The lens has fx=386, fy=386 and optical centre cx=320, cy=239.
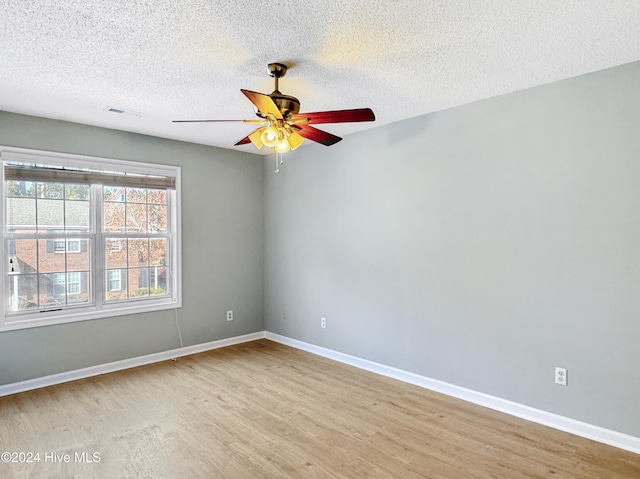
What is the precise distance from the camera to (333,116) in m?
2.47

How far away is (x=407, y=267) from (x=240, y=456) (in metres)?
2.22

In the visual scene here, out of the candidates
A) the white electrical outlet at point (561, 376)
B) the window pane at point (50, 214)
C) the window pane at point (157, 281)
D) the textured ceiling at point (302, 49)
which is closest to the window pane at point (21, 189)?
the window pane at point (50, 214)

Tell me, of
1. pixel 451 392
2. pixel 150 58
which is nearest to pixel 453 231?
pixel 451 392

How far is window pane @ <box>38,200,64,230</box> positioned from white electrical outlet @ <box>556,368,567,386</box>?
4.61 meters

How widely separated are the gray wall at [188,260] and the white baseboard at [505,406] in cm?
151

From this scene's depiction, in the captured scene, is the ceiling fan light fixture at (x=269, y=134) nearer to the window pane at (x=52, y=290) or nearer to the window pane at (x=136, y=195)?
the window pane at (x=136, y=195)

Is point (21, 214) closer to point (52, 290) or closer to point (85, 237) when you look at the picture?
point (85, 237)

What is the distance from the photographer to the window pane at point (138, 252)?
4.37 m

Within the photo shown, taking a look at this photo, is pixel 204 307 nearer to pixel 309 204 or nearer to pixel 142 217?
pixel 142 217

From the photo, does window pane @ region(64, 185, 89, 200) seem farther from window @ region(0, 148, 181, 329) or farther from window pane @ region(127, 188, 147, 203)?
window pane @ region(127, 188, 147, 203)

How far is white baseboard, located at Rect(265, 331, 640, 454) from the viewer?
103 inches

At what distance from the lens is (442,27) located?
7.01 ft

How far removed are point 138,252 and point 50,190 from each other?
1057 mm

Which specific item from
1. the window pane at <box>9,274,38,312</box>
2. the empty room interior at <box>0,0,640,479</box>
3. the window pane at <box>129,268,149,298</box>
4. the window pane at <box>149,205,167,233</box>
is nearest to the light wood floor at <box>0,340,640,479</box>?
the empty room interior at <box>0,0,640,479</box>
